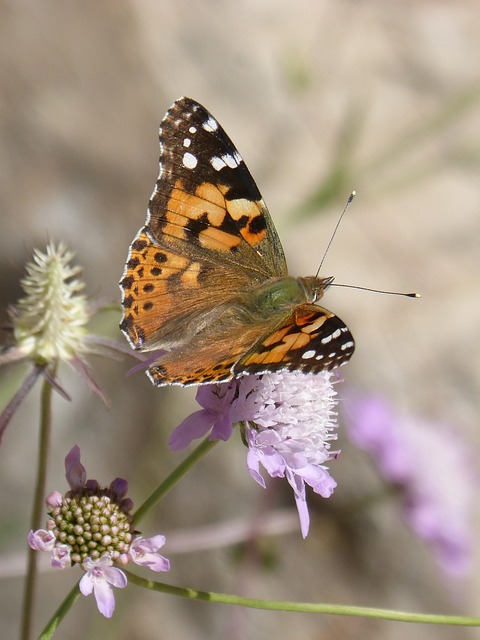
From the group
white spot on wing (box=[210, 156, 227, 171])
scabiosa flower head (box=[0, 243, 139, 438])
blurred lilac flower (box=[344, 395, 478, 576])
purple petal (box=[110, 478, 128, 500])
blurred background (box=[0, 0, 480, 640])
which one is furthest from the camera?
blurred background (box=[0, 0, 480, 640])

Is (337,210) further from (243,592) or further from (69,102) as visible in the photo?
(243,592)

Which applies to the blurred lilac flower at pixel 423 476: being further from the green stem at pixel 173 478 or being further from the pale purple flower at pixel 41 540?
the pale purple flower at pixel 41 540

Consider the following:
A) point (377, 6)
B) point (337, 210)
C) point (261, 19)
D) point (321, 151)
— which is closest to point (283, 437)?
point (337, 210)

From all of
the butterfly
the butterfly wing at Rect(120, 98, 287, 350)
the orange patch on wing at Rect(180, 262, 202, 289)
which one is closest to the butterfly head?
the butterfly

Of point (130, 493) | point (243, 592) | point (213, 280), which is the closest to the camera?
point (213, 280)

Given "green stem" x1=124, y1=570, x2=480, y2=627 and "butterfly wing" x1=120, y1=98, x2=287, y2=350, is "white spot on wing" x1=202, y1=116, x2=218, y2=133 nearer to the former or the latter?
"butterfly wing" x1=120, y1=98, x2=287, y2=350
